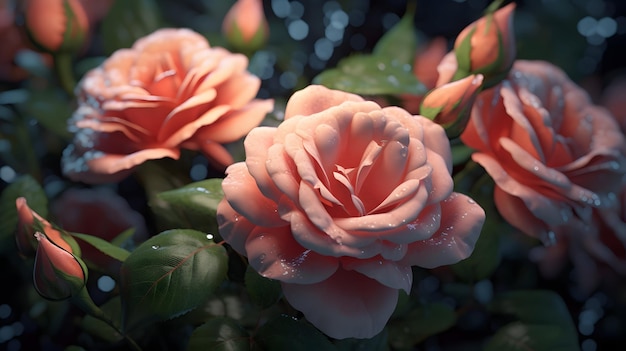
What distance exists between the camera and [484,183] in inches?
17.2

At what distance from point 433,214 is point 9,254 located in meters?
0.34

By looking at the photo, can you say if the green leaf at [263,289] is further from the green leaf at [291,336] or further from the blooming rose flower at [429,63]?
the blooming rose flower at [429,63]

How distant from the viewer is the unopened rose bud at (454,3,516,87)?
408 millimetres

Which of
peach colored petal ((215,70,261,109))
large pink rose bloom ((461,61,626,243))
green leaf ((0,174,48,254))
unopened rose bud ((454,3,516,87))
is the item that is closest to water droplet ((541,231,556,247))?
large pink rose bloom ((461,61,626,243))

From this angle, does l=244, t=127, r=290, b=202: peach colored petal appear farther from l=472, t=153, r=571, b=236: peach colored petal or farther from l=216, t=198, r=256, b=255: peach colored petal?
l=472, t=153, r=571, b=236: peach colored petal

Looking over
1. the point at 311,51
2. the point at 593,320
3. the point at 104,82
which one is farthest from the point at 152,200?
the point at 593,320

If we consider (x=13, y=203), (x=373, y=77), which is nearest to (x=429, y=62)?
(x=373, y=77)

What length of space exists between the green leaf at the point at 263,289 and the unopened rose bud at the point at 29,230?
102mm

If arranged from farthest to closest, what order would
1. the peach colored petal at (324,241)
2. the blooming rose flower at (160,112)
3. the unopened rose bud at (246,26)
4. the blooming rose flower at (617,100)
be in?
the blooming rose flower at (617,100) → the unopened rose bud at (246,26) → the blooming rose flower at (160,112) → the peach colored petal at (324,241)

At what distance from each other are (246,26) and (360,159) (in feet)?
0.68

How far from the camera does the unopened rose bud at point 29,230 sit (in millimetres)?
346

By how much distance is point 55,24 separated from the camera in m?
0.48

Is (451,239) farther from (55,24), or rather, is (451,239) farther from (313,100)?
(55,24)

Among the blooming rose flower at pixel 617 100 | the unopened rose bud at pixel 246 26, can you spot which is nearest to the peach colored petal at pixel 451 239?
the unopened rose bud at pixel 246 26
